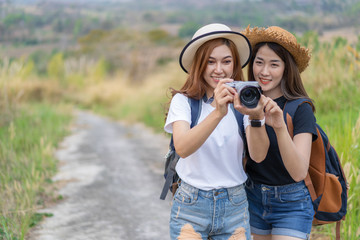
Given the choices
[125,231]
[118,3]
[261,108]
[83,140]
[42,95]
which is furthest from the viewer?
[118,3]

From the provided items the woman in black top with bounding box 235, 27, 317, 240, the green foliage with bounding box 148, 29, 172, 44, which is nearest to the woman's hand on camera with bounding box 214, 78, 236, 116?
the woman in black top with bounding box 235, 27, 317, 240

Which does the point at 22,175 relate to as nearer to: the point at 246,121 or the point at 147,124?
the point at 246,121

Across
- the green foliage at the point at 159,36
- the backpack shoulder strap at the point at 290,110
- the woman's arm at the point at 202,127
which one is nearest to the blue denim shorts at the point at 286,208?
the backpack shoulder strap at the point at 290,110

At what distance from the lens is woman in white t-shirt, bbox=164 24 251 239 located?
6.46 ft

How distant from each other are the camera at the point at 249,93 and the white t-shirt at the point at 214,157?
309mm

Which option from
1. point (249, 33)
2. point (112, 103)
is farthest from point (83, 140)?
point (112, 103)

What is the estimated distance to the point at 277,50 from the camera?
7.13 feet

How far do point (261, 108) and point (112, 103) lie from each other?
62.0 feet

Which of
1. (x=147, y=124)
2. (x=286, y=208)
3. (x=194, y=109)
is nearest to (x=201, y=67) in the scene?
(x=194, y=109)

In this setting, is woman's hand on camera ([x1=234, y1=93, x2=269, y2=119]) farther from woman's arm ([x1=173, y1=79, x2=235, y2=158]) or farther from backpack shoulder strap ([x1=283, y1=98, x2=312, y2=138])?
backpack shoulder strap ([x1=283, y1=98, x2=312, y2=138])

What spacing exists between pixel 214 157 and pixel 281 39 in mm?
686

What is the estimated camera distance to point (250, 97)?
68.8 inches

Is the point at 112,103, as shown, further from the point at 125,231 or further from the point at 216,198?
the point at 216,198

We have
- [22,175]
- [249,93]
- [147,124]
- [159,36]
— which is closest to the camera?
[249,93]
